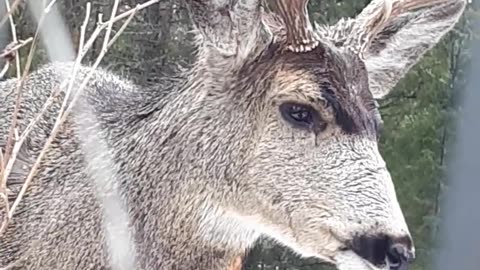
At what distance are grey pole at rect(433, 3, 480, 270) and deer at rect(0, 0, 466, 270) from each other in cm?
21

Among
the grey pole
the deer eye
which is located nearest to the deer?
the deer eye

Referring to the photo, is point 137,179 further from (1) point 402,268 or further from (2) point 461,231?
(2) point 461,231

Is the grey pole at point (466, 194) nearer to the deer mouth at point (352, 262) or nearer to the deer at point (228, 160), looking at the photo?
the deer at point (228, 160)

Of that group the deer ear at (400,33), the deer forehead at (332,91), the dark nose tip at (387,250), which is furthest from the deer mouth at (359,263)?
the deer ear at (400,33)

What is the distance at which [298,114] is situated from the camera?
4.68 feet

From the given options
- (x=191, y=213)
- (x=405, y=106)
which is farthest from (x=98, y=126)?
(x=405, y=106)

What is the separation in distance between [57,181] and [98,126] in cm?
10

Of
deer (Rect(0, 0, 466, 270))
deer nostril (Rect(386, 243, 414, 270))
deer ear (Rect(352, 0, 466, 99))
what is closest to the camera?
deer nostril (Rect(386, 243, 414, 270))

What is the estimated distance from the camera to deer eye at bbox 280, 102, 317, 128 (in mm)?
1415

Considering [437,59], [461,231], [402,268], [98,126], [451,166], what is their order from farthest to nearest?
[437,59]
[451,166]
[461,231]
[98,126]
[402,268]

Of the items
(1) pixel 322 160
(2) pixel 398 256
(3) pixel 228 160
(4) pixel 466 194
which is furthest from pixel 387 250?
(4) pixel 466 194

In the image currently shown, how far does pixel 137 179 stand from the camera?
1.52 metres

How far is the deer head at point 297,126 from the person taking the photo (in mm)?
1370

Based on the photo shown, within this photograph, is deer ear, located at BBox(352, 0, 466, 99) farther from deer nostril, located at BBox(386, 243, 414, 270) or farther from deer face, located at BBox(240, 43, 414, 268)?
deer nostril, located at BBox(386, 243, 414, 270)
